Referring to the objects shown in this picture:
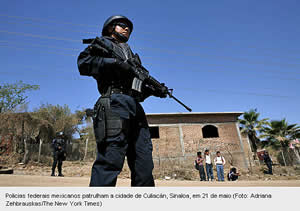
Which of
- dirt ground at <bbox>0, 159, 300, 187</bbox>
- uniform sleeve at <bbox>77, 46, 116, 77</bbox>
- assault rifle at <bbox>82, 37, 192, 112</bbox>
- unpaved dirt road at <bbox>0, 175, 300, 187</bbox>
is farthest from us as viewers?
dirt ground at <bbox>0, 159, 300, 187</bbox>

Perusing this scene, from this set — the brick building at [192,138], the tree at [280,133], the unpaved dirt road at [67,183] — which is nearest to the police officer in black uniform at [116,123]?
the unpaved dirt road at [67,183]

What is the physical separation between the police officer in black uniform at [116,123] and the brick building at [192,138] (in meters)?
14.1

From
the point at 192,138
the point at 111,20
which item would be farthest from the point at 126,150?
the point at 192,138

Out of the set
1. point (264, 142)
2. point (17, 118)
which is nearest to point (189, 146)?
point (264, 142)

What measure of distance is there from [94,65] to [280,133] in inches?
992

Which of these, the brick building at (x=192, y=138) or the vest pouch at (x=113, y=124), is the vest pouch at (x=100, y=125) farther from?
the brick building at (x=192, y=138)

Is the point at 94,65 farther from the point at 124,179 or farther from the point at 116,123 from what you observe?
the point at 124,179

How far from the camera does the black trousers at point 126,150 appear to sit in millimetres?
1507

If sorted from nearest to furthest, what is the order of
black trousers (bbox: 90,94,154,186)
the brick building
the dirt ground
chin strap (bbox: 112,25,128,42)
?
black trousers (bbox: 90,94,154,186) → chin strap (bbox: 112,25,128,42) → the dirt ground → the brick building

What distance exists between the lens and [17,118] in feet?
55.1

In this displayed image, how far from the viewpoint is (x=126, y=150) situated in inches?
66.8

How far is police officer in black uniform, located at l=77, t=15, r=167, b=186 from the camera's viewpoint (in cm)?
154

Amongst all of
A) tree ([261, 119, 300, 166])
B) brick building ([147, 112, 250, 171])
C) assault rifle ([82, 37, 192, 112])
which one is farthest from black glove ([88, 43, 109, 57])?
tree ([261, 119, 300, 166])

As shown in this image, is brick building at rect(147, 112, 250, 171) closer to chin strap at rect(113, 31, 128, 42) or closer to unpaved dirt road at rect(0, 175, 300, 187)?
unpaved dirt road at rect(0, 175, 300, 187)
